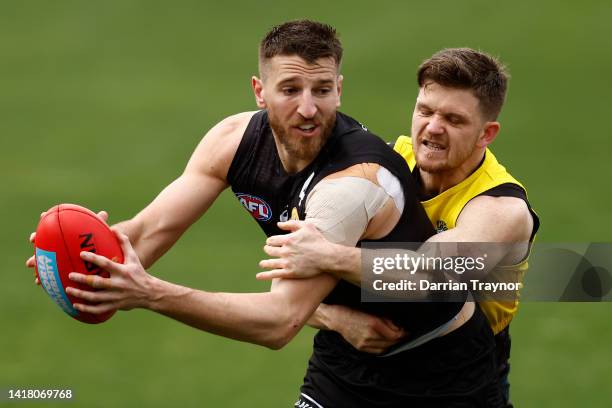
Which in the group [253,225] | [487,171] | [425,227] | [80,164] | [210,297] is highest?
[80,164]

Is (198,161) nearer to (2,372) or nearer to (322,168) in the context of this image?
(322,168)

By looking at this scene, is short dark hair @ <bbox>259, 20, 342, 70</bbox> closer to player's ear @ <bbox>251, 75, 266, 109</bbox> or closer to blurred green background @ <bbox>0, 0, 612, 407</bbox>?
player's ear @ <bbox>251, 75, 266, 109</bbox>

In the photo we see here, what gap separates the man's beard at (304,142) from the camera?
24.4ft

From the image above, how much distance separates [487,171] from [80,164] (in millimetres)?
10619

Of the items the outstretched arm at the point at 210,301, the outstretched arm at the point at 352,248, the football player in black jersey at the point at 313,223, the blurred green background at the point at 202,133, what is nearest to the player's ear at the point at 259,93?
the football player in black jersey at the point at 313,223

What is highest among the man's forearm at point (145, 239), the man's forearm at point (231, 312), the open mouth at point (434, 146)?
the open mouth at point (434, 146)

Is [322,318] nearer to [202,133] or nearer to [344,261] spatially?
[344,261]

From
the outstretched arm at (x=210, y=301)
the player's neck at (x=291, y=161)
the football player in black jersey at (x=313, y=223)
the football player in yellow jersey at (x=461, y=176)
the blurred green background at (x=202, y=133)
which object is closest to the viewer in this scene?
the outstretched arm at (x=210, y=301)

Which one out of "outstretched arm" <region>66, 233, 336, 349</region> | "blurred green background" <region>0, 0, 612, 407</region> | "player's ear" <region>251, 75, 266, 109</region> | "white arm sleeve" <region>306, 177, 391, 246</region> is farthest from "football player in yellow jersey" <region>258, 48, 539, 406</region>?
"blurred green background" <region>0, 0, 612, 407</region>

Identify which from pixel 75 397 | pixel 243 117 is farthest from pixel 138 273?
pixel 75 397

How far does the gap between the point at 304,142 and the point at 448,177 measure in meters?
1.19

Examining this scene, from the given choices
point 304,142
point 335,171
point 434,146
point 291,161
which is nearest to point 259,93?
point 291,161

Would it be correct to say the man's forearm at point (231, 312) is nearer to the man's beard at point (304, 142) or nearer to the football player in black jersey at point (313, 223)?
the football player in black jersey at point (313, 223)

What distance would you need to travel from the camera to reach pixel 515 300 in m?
8.46
